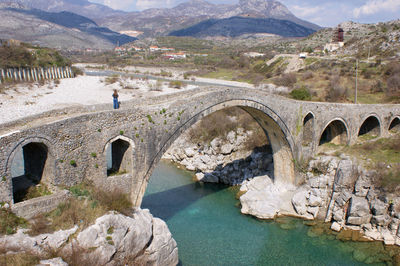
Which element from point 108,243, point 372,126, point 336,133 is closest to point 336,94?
point 372,126

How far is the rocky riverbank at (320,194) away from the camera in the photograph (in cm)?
1539

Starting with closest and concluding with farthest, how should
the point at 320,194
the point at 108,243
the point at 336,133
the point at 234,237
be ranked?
the point at 108,243
the point at 234,237
the point at 320,194
the point at 336,133

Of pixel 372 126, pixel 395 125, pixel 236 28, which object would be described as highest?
pixel 236 28

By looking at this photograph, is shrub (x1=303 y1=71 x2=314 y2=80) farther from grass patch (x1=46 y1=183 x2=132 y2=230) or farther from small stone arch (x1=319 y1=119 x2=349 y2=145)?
grass patch (x1=46 y1=183 x2=132 y2=230)

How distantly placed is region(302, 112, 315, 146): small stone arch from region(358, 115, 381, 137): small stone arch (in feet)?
20.9

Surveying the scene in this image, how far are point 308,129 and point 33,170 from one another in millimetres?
14547

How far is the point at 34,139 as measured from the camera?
8945 millimetres

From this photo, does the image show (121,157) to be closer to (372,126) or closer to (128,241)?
(128,241)

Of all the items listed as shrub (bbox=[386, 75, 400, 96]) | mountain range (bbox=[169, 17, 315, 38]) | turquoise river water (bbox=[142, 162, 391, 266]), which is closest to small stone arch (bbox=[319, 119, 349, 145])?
turquoise river water (bbox=[142, 162, 391, 266])

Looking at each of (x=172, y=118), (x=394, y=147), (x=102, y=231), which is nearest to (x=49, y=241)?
(x=102, y=231)

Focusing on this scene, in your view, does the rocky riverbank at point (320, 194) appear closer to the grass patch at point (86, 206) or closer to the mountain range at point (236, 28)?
the grass patch at point (86, 206)

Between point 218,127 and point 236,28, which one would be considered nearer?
point 218,127

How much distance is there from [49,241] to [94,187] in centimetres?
265

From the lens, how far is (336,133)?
21719mm
